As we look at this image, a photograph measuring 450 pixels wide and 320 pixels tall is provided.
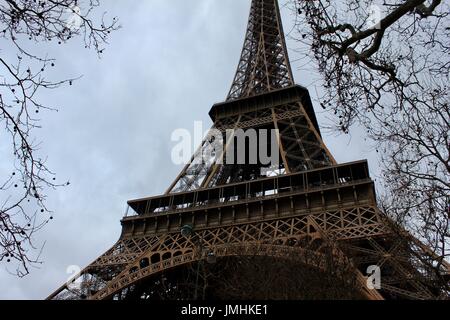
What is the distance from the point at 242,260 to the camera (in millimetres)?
18125

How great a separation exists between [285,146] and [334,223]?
1011 centimetres

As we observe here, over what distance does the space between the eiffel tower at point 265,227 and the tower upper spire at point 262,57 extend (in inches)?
178

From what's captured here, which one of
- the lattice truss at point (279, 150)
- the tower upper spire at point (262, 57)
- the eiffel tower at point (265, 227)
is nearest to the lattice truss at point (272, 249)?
the eiffel tower at point (265, 227)

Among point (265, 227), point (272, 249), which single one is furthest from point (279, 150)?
point (272, 249)

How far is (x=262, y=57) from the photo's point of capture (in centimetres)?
3825

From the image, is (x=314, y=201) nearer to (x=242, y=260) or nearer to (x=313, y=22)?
(x=242, y=260)

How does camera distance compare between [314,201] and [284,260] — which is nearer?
[284,260]

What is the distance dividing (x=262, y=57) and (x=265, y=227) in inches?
828

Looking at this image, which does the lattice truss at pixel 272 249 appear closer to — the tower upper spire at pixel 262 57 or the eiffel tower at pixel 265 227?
the eiffel tower at pixel 265 227

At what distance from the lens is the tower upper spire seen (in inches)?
1399

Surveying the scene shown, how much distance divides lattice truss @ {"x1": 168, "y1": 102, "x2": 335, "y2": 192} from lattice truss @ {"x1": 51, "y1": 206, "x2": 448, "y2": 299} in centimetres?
449

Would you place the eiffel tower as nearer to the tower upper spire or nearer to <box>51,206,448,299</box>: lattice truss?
<box>51,206,448,299</box>: lattice truss
